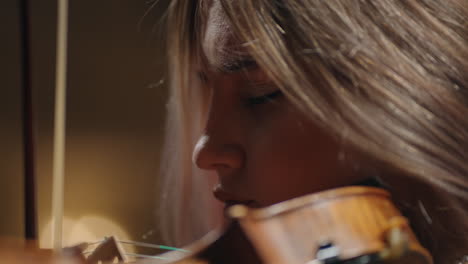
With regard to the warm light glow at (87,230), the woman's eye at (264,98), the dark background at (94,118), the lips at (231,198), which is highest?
the woman's eye at (264,98)

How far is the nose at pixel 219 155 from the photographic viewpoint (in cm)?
52

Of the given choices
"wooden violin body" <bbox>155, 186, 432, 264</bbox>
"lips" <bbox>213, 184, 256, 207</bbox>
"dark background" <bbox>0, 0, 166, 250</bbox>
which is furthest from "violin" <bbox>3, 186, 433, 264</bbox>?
"dark background" <bbox>0, 0, 166, 250</bbox>

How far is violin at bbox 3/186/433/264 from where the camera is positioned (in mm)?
369

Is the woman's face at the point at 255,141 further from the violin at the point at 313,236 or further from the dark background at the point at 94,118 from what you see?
the dark background at the point at 94,118

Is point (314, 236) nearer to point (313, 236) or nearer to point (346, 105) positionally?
point (313, 236)

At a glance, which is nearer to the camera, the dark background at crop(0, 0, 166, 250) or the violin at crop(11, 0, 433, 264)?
the violin at crop(11, 0, 433, 264)

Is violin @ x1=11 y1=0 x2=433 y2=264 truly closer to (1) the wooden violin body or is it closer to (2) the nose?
(1) the wooden violin body

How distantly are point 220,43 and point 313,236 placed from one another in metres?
0.23

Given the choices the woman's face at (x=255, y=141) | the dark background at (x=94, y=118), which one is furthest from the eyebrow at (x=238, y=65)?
the dark background at (x=94, y=118)

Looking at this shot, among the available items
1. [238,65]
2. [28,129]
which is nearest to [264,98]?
[238,65]

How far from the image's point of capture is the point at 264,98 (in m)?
0.53

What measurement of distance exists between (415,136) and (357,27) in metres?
0.10

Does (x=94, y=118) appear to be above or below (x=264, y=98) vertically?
below

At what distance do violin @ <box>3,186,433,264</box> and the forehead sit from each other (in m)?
0.18
